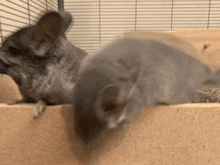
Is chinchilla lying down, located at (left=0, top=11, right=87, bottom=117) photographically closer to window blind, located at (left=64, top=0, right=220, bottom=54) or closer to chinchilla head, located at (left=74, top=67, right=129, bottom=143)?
chinchilla head, located at (left=74, top=67, right=129, bottom=143)

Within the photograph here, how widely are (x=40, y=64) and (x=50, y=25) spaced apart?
16cm

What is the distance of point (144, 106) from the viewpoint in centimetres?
55

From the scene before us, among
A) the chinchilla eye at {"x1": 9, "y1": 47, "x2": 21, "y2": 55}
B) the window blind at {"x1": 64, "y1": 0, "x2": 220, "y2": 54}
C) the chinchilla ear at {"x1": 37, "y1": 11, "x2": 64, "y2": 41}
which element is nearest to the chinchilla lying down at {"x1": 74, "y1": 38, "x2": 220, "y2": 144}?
the chinchilla ear at {"x1": 37, "y1": 11, "x2": 64, "y2": 41}

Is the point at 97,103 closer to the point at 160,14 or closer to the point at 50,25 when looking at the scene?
the point at 50,25

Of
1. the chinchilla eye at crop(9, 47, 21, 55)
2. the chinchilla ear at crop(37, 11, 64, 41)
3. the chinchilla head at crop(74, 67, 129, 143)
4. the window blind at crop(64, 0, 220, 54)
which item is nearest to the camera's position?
the chinchilla head at crop(74, 67, 129, 143)

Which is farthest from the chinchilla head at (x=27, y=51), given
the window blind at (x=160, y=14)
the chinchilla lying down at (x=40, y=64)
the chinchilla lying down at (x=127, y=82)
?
the window blind at (x=160, y=14)

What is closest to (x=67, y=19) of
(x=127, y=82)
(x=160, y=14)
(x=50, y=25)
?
(x=50, y=25)

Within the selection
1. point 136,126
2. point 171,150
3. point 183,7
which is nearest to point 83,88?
point 136,126

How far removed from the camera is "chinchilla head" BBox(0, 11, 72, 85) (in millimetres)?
701

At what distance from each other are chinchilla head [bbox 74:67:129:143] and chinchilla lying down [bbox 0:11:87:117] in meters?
0.25

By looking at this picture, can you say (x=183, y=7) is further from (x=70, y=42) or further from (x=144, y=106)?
(x=144, y=106)

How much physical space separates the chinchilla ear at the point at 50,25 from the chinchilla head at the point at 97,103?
10.6 inches

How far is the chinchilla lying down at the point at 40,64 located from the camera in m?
0.71

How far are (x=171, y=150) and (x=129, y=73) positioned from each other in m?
0.28
